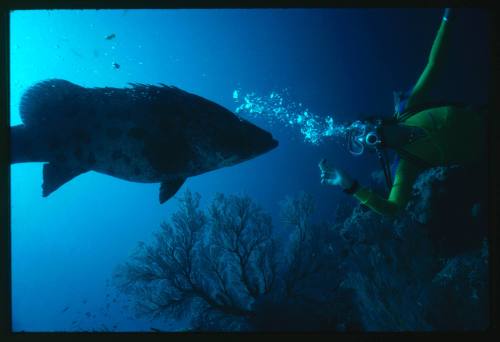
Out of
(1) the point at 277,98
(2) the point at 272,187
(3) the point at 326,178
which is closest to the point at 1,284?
(3) the point at 326,178

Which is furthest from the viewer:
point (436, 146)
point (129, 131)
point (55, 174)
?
point (436, 146)

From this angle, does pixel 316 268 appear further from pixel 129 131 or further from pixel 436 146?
pixel 129 131

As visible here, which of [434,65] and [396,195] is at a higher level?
[434,65]

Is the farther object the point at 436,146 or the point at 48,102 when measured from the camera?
the point at 436,146

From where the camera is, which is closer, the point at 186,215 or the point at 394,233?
the point at 394,233

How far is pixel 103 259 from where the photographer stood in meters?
45.4

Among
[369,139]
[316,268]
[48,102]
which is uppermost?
[48,102]

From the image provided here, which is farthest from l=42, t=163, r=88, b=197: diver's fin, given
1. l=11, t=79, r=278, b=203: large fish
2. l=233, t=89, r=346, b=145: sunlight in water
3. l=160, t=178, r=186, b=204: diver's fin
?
l=233, t=89, r=346, b=145: sunlight in water

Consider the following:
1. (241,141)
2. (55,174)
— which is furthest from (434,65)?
(55,174)

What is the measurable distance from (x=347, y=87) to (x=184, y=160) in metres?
10.1

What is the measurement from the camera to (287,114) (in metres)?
13.5

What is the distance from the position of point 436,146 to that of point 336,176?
1.22 meters

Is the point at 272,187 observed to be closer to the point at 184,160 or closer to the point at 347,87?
the point at 347,87

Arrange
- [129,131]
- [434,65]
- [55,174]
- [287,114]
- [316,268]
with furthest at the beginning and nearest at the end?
[287,114] < [316,268] < [434,65] < [55,174] < [129,131]
